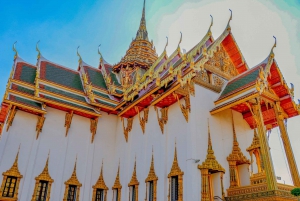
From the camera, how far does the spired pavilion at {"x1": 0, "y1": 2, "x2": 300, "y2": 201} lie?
7.86 m

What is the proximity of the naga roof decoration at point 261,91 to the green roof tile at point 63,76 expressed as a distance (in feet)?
22.7

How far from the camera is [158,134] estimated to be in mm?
9500

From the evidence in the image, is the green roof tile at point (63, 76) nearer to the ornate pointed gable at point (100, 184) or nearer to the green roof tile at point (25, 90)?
the green roof tile at point (25, 90)

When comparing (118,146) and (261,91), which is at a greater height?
(261,91)

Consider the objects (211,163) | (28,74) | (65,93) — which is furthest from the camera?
(28,74)

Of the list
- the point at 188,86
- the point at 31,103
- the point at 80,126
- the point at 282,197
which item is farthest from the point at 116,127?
the point at 282,197

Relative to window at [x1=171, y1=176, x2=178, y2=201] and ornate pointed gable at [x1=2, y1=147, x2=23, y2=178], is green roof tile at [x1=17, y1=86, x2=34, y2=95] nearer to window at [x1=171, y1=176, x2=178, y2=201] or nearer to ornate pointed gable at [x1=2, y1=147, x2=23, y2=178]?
ornate pointed gable at [x1=2, y1=147, x2=23, y2=178]

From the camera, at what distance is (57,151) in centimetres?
1031

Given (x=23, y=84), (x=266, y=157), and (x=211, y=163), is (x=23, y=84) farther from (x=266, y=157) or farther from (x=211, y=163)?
(x=266, y=157)

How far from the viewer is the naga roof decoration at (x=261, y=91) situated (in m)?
7.76

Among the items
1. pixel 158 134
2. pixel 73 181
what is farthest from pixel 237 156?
pixel 73 181

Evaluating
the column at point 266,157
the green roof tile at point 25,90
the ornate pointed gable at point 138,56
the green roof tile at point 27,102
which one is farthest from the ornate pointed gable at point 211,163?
the ornate pointed gable at point 138,56

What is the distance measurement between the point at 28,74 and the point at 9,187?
5.07m

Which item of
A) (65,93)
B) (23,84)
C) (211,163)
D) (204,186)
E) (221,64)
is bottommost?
(204,186)
